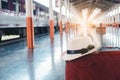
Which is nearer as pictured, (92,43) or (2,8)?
(92,43)

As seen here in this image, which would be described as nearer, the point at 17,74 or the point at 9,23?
the point at 17,74

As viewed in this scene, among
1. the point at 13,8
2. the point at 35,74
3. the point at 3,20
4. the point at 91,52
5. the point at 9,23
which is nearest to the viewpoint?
the point at 91,52

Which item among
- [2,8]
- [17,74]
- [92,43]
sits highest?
[2,8]

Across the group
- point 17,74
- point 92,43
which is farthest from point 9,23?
point 92,43

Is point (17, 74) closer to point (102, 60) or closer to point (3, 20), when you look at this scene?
point (102, 60)

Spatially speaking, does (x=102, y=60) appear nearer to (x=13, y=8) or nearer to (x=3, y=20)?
(x=3, y=20)

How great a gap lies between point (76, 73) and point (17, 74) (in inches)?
94.5

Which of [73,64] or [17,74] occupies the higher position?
[73,64]

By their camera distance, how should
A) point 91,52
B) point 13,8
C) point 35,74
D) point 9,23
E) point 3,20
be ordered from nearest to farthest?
point 91,52 < point 35,74 < point 3,20 < point 9,23 < point 13,8

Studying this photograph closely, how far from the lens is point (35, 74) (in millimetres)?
5902

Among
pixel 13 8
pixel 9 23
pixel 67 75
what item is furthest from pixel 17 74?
pixel 13 8

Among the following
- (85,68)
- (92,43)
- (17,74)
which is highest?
(92,43)

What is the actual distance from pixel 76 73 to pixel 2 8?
425 inches

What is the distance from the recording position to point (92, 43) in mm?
3982
